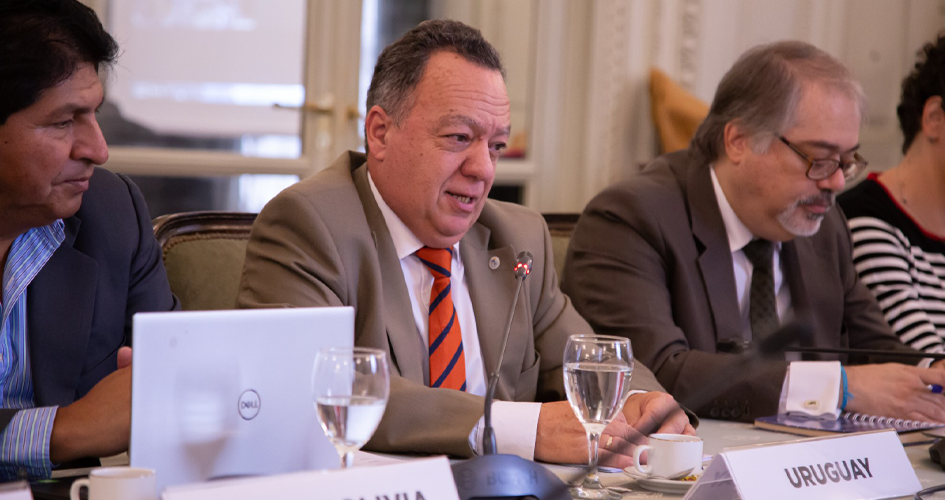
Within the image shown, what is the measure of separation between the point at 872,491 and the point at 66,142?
4.00 ft

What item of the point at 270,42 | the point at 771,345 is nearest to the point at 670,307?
the point at 771,345

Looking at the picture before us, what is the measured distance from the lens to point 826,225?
2.48 m

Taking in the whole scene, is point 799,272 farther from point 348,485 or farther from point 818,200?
point 348,485

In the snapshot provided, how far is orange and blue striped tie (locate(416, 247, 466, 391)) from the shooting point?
174 centimetres

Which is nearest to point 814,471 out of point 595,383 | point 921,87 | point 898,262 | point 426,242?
point 595,383

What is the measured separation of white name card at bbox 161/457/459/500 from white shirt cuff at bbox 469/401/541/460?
441 millimetres

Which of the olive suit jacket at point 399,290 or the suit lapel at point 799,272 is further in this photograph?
the suit lapel at point 799,272

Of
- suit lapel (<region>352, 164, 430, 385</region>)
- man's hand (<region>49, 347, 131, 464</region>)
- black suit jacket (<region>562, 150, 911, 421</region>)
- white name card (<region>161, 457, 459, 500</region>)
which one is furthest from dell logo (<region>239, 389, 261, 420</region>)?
black suit jacket (<region>562, 150, 911, 421</region>)

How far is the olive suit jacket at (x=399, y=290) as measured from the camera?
1443 millimetres

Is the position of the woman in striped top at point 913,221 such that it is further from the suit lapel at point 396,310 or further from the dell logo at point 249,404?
the dell logo at point 249,404

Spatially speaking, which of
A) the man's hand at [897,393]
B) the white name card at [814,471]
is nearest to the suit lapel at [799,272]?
the man's hand at [897,393]

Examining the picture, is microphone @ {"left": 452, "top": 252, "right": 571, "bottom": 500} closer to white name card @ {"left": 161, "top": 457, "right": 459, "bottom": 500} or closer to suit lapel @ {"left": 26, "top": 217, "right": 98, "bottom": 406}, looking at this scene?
white name card @ {"left": 161, "top": 457, "right": 459, "bottom": 500}

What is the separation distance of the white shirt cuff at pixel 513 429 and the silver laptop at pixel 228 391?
38 centimetres

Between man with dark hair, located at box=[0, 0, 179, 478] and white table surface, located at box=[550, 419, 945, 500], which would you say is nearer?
white table surface, located at box=[550, 419, 945, 500]
